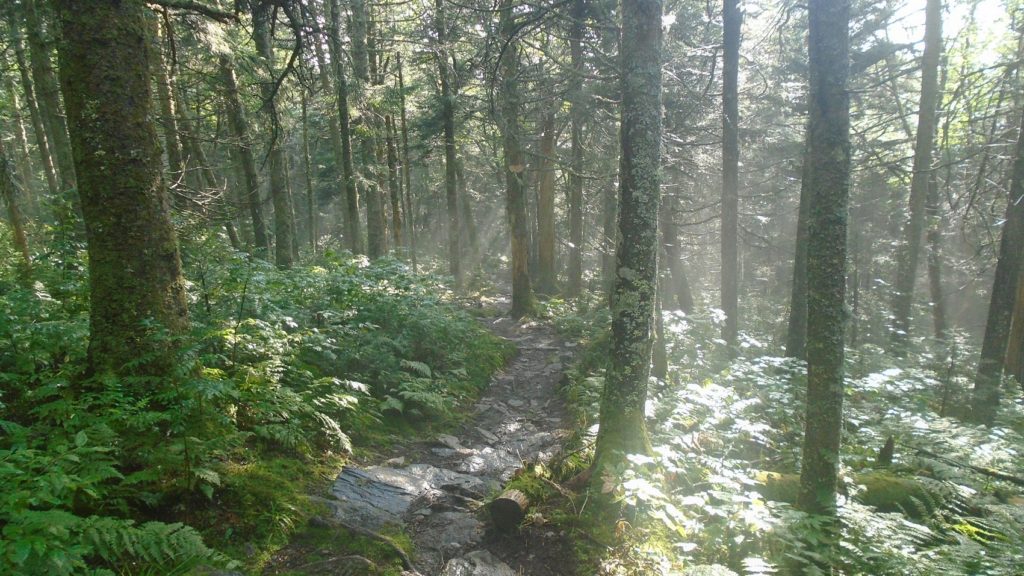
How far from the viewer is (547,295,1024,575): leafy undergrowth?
3.67 m

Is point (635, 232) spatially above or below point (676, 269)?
above

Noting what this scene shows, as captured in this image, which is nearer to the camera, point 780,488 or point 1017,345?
point 780,488

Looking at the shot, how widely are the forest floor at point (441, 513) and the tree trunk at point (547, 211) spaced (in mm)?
9974

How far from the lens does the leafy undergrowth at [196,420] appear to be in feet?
8.46

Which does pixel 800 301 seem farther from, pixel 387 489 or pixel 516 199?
pixel 387 489

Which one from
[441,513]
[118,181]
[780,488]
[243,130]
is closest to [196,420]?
[118,181]

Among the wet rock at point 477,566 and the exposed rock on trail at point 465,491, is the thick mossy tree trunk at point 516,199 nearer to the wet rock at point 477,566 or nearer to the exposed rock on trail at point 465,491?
the exposed rock on trail at point 465,491

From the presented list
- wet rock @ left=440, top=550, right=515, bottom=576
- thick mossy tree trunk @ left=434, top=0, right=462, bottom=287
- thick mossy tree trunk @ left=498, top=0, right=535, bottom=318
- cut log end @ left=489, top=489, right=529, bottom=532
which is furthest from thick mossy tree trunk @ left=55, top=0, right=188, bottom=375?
thick mossy tree trunk @ left=434, top=0, right=462, bottom=287

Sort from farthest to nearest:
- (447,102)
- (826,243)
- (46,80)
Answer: (447,102) < (46,80) < (826,243)

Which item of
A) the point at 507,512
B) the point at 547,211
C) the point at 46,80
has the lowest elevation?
the point at 507,512

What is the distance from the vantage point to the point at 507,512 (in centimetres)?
453

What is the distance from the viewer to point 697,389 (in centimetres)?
595

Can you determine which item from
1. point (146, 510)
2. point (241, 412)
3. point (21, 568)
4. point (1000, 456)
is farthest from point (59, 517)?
point (1000, 456)

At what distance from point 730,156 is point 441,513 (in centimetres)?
1060
